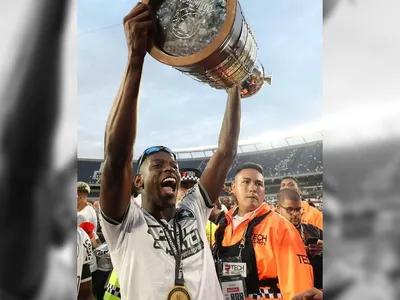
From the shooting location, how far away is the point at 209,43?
1.26 metres

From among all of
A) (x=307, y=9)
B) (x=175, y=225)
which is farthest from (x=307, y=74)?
(x=175, y=225)

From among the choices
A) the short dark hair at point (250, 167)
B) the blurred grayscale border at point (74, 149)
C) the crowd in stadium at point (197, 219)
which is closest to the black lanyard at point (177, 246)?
the crowd in stadium at point (197, 219)

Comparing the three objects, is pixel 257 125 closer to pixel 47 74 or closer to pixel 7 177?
pixel 47 74

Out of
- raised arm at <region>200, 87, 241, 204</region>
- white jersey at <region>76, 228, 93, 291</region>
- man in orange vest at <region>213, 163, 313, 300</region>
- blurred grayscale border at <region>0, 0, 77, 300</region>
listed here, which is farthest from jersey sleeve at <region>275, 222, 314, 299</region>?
blurred grayscale border at <region>0, 0, 77, 300</region>

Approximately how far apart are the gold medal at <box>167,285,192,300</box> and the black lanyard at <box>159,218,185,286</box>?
11 mm

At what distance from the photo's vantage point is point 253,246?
128 cm

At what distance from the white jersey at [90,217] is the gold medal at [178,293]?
26 cm

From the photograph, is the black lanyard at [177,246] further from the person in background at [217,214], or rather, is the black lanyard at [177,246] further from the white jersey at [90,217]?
the white jersey at [90,217]

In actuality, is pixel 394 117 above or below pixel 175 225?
above

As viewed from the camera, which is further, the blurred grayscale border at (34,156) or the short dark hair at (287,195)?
the blurred grayscale border at (34,156)

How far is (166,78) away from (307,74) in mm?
379

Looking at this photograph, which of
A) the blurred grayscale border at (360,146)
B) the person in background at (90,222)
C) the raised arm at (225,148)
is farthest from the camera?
the person in background at (90,222)

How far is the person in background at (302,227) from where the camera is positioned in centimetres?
122

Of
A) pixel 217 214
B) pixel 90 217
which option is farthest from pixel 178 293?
pixel 90 217
